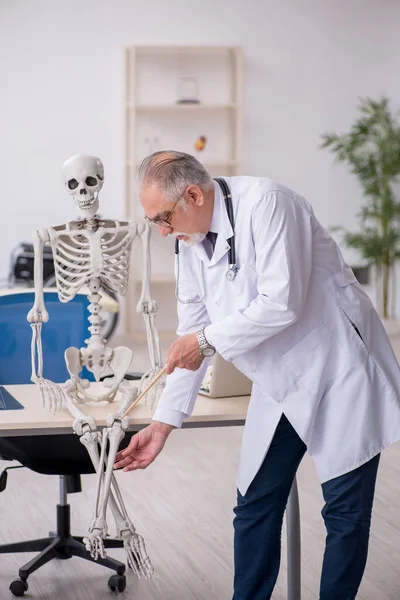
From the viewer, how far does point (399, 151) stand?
6715 millimetres

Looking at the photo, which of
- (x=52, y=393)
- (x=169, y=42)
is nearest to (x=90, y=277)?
(x=52, y=393)

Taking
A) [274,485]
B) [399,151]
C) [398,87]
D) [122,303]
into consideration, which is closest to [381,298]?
[399,151]

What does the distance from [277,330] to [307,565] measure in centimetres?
123

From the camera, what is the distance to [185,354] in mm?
1735

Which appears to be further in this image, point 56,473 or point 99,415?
point 56,473

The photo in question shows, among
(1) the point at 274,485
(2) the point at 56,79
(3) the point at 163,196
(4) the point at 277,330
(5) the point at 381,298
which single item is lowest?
(5) the point at 381,298

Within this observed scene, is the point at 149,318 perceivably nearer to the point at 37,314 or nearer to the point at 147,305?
the point at 147,305

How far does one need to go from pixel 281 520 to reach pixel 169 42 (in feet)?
18.4

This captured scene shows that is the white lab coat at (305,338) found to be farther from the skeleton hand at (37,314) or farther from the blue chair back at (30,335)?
the blue chair back at (30,335)

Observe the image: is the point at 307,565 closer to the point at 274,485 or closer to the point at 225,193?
the point at 274,485

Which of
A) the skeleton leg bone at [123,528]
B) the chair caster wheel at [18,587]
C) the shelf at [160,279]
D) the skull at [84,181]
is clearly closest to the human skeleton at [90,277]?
the skull at [84,181]

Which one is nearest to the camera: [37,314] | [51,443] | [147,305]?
[37,314]

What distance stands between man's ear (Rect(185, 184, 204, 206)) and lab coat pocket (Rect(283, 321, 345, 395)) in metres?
0.35

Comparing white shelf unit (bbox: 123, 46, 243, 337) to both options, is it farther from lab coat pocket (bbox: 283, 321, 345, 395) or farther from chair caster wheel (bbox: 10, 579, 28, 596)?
lab coat pocket (bbox: 283, 321, 345, 395)
